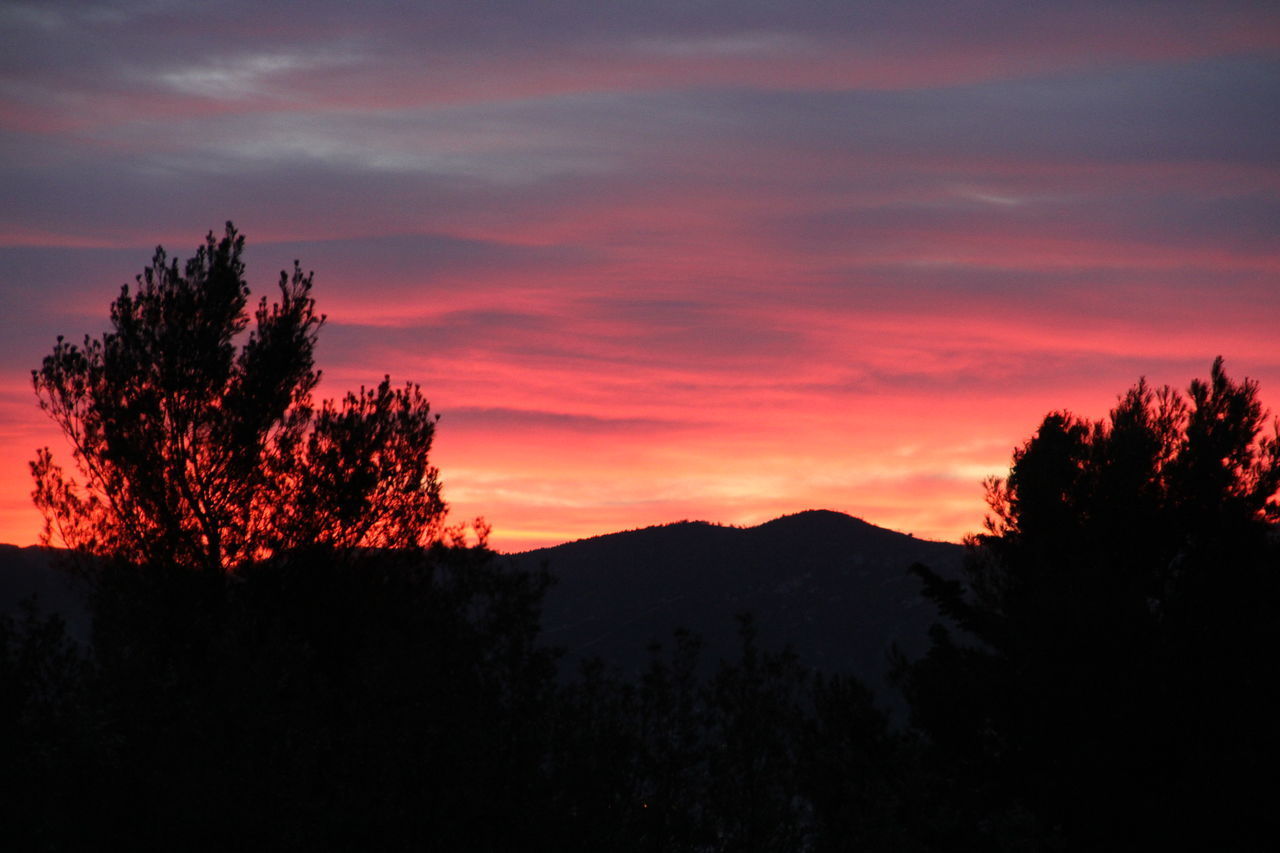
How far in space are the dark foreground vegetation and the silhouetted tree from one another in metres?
0.09

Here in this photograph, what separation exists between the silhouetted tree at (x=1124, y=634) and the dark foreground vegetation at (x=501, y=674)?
0.30 ft

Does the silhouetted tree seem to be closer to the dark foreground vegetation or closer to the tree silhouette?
the dark foreground vegetation

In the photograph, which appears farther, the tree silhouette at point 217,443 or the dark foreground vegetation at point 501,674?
the tree silhouette at point 217,443

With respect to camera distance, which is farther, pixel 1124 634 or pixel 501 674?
pixel 1124 634

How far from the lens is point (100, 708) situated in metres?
18.4

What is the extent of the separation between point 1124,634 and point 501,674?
19643 millimetres

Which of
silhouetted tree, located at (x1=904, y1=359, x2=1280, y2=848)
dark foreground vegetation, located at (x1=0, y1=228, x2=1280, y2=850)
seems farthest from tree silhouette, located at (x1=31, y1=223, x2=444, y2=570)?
silhouetted tree, located at (x1=904, y1=359, x2=1280, y2=848)

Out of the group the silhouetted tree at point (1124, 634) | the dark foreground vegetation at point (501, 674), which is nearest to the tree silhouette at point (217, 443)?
the dark foreground vegetation at point (501, 674)

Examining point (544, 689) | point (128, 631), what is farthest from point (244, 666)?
point (128, 631)

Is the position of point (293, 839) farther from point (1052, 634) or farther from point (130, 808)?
point (1052, 634)

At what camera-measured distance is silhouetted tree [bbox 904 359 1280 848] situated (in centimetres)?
3272

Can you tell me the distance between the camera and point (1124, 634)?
1336 inches

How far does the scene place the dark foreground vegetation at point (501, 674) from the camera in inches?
750

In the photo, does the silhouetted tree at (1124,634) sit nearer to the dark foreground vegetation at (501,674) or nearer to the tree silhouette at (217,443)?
the dark foreground vegetation at (501,674)
